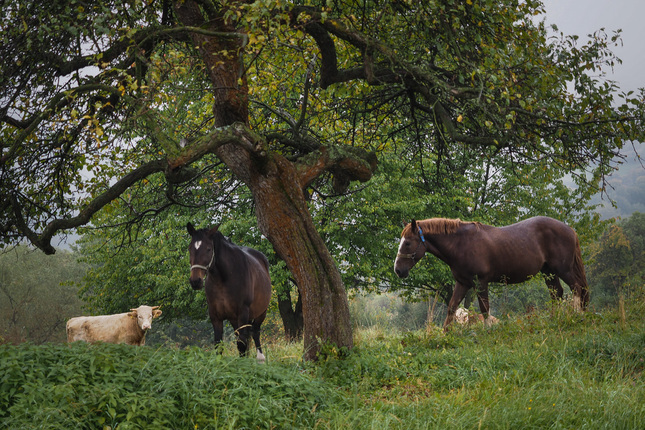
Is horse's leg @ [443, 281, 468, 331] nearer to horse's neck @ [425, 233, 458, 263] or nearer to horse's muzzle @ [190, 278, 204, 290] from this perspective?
horse's neck @ [425, 233, 458, 263]

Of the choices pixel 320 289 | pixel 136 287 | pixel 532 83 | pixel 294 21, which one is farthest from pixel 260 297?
pixel 136 287

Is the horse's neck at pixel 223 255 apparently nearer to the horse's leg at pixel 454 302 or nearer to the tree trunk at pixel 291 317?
the horse's leg at pixel 454 302

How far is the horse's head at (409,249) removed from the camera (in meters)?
11.8

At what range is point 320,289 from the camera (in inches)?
345

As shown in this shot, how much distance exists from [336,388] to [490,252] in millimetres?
6484

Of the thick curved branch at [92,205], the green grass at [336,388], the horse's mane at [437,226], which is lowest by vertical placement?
the green grass at [336,388]

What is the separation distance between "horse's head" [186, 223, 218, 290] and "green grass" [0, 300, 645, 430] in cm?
240

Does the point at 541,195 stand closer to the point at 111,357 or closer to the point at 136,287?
the point at 136,287

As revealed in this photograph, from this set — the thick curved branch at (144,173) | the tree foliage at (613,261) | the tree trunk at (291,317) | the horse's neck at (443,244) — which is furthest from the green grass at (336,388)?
the tree foliage at (613,261)

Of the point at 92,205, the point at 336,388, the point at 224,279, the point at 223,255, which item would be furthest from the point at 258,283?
the point at 336,388

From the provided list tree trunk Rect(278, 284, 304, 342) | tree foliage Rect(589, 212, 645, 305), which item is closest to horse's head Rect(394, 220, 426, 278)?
tree trunk Rect(278, 284, 304, 342)

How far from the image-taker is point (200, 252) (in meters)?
9.30

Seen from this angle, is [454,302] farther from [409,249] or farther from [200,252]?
[200,252]

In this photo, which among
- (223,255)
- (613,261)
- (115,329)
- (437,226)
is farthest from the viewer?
(613,261)
